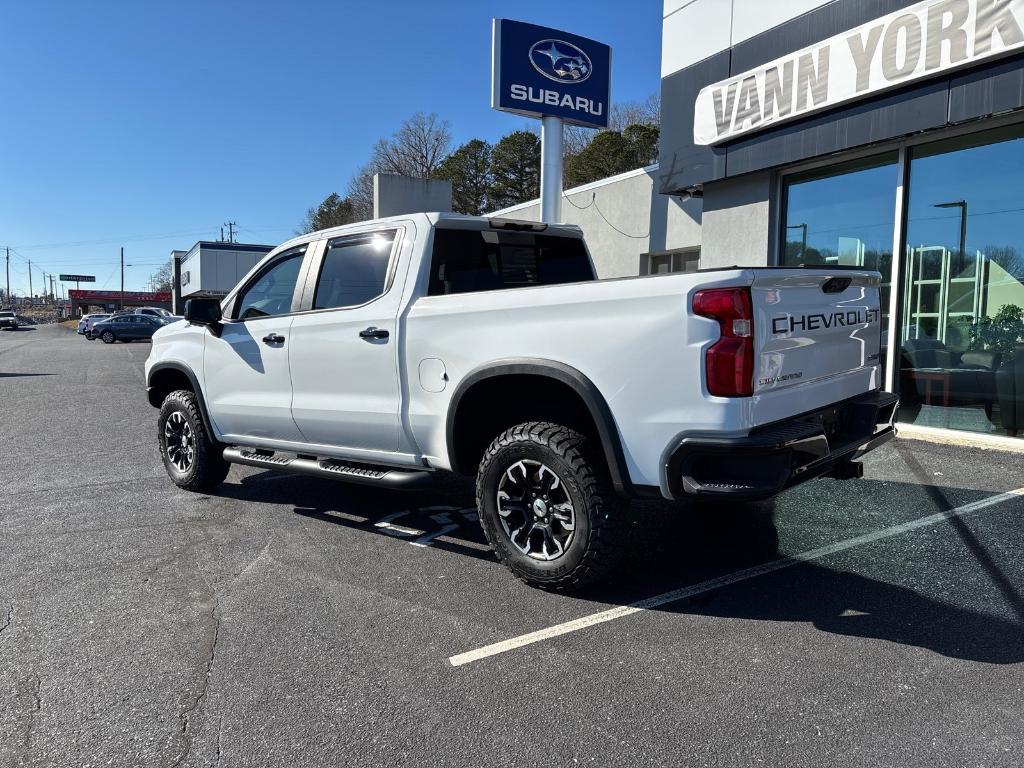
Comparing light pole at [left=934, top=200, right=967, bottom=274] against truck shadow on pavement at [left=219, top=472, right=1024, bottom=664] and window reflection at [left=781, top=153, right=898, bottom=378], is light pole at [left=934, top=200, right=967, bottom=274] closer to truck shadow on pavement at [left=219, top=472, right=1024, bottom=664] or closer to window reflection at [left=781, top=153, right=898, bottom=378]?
window reflection at [left=781, top=153, right=898, bottom=378]

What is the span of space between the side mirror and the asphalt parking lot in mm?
1416

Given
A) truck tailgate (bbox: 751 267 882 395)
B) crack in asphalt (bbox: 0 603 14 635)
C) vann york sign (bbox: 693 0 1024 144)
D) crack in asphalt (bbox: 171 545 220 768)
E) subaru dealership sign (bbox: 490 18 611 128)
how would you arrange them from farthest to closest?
1. subaru dealership sign (bbox: 490 18 611 128)
2. vann york sign (bbox: 693 0 1024 144)
3. crack in asphalt (bbox: 0 603 14 635)
4. truck tailgate (bbox: 751 267 882 395)
5. crack in asphalt (bbox: 171 545 220 768)

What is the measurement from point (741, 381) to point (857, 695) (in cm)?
128

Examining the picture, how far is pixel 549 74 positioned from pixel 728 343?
11.9m

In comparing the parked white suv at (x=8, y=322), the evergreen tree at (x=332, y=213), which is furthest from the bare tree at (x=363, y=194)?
the parked white suv at (x=8, y=322)

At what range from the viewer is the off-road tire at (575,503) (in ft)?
11.5

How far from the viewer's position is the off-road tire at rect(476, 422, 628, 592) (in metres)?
3.51

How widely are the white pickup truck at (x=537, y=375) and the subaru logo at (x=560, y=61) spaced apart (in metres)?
9.45

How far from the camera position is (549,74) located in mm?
13562

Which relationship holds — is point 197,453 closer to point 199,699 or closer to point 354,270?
point 354,270

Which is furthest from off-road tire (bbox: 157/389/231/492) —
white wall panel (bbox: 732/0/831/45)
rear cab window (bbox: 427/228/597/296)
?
white wall panel (bbox: 732/0/831/45)

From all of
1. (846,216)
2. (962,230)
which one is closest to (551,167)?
(846,216)

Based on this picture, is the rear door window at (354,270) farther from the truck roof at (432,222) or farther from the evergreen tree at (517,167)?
the evergreen tree at (517,167)

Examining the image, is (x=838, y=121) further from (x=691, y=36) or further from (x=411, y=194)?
(x=411, y=194)
